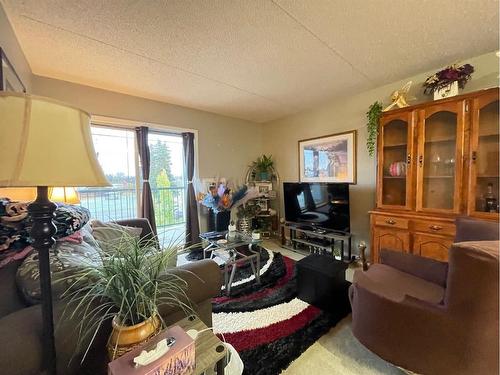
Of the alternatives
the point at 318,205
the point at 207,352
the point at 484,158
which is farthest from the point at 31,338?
the point at 484,158

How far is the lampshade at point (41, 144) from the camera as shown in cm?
59

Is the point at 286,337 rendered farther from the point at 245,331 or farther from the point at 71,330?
the point at 71,330

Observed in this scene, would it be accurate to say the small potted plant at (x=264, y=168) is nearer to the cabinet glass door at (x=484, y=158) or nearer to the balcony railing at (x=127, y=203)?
the balcony railing at (x=127, y=203)

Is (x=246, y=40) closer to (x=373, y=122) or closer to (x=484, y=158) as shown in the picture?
(x=373, y=122)

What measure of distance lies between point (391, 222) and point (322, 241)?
3.50ft

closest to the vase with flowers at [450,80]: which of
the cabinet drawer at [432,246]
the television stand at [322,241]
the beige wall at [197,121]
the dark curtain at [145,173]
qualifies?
the cabinet drawer at [432,246]

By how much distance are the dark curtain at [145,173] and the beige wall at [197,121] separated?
0.70 ft

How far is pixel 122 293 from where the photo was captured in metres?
0.80

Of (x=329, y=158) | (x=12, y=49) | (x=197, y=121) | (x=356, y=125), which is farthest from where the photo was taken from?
(x=197, y=121)

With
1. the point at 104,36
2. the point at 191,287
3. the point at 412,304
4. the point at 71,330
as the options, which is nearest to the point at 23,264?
the point at 71,330

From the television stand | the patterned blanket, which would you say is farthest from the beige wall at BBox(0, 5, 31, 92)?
the television stand

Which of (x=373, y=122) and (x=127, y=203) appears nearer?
(x=373, y=122)

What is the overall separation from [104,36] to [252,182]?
301 cm

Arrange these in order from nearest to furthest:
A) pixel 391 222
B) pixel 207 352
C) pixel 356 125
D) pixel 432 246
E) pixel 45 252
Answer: pixel 45 252, pixel 207 352, pixel 432 246, pixel 391 222, pixel 356 125
